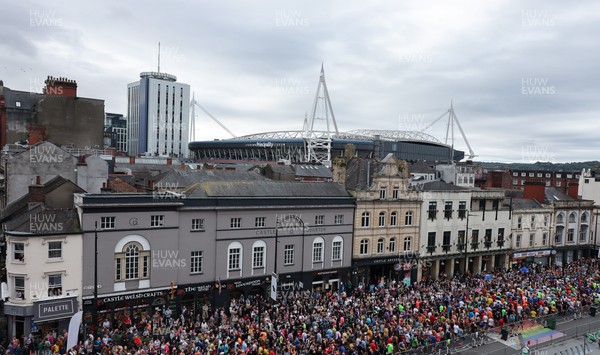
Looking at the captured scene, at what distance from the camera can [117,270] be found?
32500 mm

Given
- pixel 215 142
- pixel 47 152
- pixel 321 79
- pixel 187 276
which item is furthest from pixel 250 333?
pixel 215 142

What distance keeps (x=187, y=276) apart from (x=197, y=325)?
4932 millimetres

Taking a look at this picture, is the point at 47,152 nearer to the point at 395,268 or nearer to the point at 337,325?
the point at 337,325

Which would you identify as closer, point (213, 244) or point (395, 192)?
point (213, 244)

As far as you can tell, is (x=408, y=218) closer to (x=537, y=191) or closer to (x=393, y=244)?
(x=393, y=244)

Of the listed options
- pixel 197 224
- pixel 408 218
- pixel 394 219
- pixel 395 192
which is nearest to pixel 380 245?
pixel 394 219

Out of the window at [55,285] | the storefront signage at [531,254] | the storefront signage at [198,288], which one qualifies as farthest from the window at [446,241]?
the window at [55,285]

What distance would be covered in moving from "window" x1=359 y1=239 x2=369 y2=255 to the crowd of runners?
3.16m

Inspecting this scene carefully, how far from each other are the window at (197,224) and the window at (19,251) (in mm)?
11287

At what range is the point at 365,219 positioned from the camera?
44.8m

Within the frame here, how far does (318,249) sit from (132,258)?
634 inches

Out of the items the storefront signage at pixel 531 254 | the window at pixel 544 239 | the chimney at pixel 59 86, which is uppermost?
the chimney at pixel 59 86

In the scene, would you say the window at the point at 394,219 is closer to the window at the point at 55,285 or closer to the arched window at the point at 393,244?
the arched window at the point at 393,244

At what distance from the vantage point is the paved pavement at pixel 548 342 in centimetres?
3088
